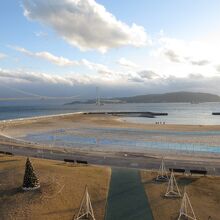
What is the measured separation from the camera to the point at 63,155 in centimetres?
4522

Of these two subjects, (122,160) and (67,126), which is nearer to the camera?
(122,160)

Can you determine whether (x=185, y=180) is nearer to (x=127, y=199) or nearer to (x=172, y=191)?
(x=172, y=191)

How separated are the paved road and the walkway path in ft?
17.8

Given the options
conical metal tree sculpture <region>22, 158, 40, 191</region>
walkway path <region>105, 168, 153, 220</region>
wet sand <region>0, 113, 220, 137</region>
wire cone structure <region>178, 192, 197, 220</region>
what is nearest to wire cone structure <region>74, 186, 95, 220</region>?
walkway path <region>105, 168, 153, 220</region>

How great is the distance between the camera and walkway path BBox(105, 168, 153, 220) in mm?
22891

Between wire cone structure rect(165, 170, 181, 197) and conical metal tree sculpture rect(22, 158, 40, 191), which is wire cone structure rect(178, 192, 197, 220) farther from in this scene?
conical metal tree sculpture rect(22, 158, 40, 191)

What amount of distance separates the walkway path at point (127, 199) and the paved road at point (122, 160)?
5440mm

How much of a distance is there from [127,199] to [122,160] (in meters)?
15.6

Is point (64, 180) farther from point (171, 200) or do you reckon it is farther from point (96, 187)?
point (171, 200)

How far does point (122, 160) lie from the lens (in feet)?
136

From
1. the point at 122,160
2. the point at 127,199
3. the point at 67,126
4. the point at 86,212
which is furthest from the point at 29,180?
the point at 67,126

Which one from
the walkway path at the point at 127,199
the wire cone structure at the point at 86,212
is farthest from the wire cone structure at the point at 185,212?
the wire cone structure at the point at 86,212

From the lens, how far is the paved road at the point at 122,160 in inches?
1506

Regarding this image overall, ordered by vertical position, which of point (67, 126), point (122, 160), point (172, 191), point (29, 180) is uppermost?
point (29, 180)
